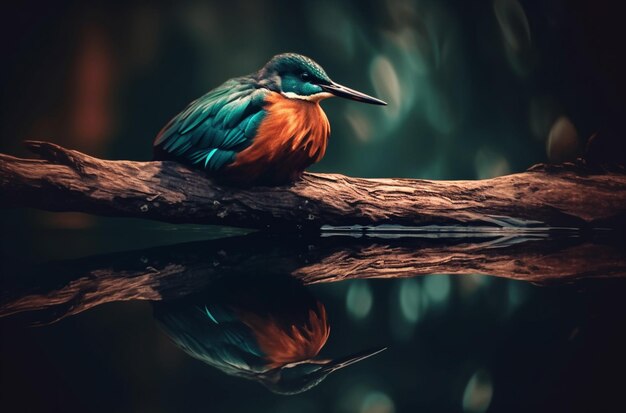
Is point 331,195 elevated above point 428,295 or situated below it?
above

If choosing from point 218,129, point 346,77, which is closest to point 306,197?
point 218,129

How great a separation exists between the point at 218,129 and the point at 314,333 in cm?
134

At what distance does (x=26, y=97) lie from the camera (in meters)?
2.85

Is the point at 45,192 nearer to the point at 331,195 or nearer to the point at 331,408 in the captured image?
the point at 331,195

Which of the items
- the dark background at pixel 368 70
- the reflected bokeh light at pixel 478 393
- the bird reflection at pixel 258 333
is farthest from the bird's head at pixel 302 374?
the dark background at pixel 368 70

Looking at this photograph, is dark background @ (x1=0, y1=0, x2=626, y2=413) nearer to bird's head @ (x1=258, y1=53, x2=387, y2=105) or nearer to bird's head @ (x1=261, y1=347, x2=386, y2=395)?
bird's head @ (x1=258, y1=53, x2=387, y2=105)

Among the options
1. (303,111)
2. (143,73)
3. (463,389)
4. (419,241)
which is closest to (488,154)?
(419,241)

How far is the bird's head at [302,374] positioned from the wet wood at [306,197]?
1352 mm

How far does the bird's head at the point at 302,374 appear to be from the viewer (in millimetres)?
975

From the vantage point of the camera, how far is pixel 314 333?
120cm

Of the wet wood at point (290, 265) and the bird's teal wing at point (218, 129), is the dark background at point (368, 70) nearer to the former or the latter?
the bird's teal wing at point (218, 129)

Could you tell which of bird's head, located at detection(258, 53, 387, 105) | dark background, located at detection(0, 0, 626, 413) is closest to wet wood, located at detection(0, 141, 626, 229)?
dark background, located at detection(0, 0, 626, 413)

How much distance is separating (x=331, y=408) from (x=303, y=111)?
1652 mm

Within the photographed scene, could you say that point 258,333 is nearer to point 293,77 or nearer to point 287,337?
point 287,337
